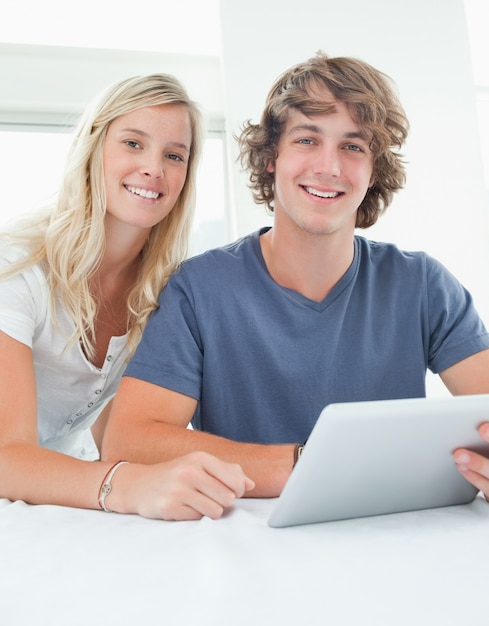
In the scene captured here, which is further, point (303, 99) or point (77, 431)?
point (77, 431)

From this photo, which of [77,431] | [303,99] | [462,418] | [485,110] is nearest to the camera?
[462,418]

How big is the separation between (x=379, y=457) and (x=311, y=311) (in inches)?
30.0

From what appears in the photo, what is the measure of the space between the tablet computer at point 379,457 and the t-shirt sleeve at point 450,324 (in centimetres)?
66

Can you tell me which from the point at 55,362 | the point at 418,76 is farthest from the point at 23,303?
the point at 418,76

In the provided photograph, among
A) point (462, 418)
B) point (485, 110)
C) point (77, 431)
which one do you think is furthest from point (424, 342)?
point (485, 110)

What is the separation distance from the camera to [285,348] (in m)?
1.50

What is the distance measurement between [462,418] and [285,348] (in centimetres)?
73

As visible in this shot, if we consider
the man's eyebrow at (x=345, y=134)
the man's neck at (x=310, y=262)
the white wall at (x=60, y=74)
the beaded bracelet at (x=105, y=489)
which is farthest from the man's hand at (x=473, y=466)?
the white wall at (x=60, y=74)

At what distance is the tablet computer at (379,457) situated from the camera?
73 centimetres

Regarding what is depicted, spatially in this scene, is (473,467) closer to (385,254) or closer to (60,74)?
(385,254)

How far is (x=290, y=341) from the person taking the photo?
151cm

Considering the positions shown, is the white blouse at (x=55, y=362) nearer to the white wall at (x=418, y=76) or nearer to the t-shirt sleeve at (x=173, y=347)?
the t-shirt sleeve at (x=173, y=347)

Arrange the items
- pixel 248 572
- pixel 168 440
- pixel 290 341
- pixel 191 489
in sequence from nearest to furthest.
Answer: pixel 248 572, pixel 191 489, pixel 168 440, pixel 290 341

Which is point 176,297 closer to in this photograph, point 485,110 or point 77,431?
point 77,431
